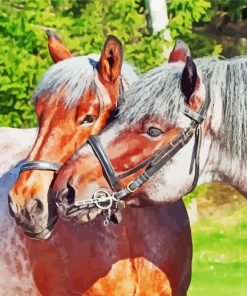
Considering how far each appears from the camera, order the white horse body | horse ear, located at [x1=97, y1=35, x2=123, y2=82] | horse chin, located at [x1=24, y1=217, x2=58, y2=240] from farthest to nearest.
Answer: the white horse body
horse ear, located at [x1=97, y1=35, x2=123, y2=82]
horse chin, located at [x1=24, y1=217, x2=58, y2=240]

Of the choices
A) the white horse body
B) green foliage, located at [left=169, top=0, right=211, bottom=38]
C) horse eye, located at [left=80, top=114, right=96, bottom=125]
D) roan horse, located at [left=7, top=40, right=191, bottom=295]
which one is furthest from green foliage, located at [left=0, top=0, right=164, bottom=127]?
horse eye, located at [left=80, top=114, right=96, bottom=125]

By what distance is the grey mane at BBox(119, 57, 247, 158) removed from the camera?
205 inches

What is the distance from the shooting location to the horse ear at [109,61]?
5.55m

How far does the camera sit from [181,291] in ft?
19.3

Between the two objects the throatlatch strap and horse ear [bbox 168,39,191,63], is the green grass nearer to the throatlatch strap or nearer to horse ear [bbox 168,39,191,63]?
horse ear [bbox 168,39,191,63]

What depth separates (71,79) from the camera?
5480 mm

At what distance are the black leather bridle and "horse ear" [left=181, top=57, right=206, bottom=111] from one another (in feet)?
0.11

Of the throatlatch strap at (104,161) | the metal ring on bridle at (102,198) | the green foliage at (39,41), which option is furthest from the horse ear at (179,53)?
the green foliage at (39,41)

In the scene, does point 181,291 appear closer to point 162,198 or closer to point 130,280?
point 130,280

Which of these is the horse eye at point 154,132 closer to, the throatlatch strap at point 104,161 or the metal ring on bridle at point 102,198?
the throatlatch strap at point 104,161

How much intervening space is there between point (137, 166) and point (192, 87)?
16.8 inches

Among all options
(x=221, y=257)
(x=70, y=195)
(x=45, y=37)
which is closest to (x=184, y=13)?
(x=45, y=37)

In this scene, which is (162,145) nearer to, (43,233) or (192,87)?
(192,87)

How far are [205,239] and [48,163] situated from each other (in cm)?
833
